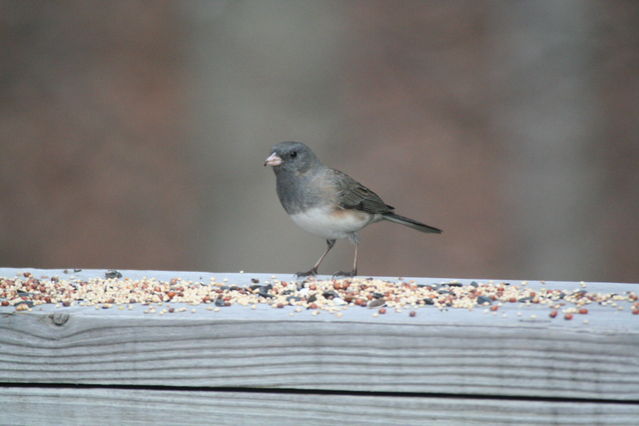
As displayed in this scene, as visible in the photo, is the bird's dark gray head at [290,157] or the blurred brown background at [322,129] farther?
the blurred brown background at [322,129]

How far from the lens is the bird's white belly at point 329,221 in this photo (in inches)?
173

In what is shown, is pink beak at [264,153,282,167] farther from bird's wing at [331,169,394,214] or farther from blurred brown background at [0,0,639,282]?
blurred brown background at [0,0,639,282]

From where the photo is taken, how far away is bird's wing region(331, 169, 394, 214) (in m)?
4.47

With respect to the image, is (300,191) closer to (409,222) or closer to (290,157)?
(290,157)

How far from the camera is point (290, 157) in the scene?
448cm

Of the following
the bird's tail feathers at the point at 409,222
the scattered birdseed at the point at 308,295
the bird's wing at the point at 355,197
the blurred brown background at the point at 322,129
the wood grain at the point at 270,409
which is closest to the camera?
the wood grain at the point at 270,409

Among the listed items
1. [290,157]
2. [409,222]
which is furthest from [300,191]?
[409,222]

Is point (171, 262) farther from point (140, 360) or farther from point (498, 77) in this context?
point (140, 360)

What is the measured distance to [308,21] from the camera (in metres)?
6.45

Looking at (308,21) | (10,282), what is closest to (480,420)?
(10,282)

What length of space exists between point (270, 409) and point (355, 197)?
2.48 m

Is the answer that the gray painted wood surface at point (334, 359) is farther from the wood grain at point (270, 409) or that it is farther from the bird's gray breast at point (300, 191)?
the bird's gray breast at point (300, 191)

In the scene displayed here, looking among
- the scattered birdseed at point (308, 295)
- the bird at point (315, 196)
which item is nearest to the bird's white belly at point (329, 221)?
the bird at point (315, 196)

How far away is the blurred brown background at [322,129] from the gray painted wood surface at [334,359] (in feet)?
13.3
